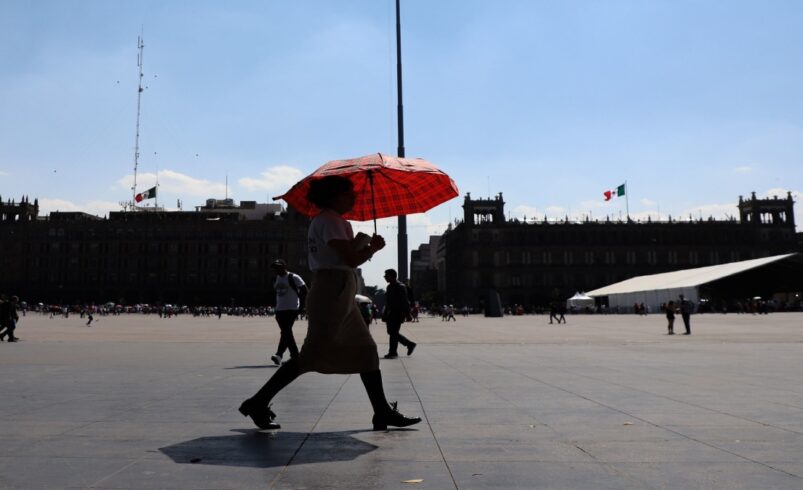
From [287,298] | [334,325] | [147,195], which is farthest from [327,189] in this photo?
[147,195]

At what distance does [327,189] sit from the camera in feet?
15.6

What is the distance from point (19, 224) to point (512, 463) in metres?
122

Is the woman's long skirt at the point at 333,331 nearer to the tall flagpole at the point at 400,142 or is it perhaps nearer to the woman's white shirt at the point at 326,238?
the woman's white shirt at the point at 326,238

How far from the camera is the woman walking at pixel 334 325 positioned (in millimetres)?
4449

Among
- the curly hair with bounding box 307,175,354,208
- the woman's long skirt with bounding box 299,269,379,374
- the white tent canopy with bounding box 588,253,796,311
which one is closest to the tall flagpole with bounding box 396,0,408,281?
the curly hair with bounding box 307,175,354,208

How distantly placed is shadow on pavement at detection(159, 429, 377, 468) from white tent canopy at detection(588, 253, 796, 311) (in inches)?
2222

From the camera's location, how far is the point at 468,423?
493cm

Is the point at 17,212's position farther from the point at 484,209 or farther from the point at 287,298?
the point at 287,298

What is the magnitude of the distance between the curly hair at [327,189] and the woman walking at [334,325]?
12 cm

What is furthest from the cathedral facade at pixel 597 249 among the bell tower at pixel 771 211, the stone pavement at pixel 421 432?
the stone pavement at pixel 421 432

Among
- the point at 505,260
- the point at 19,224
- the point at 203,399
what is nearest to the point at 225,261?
the point at 19,224

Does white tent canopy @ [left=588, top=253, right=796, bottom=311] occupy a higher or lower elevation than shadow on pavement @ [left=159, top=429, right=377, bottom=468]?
higher

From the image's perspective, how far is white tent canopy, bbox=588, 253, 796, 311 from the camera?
55778 mm

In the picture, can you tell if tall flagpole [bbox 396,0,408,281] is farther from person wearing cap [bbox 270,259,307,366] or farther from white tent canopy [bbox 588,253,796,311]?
white tent canopy [bbox 588,253,796,311]
